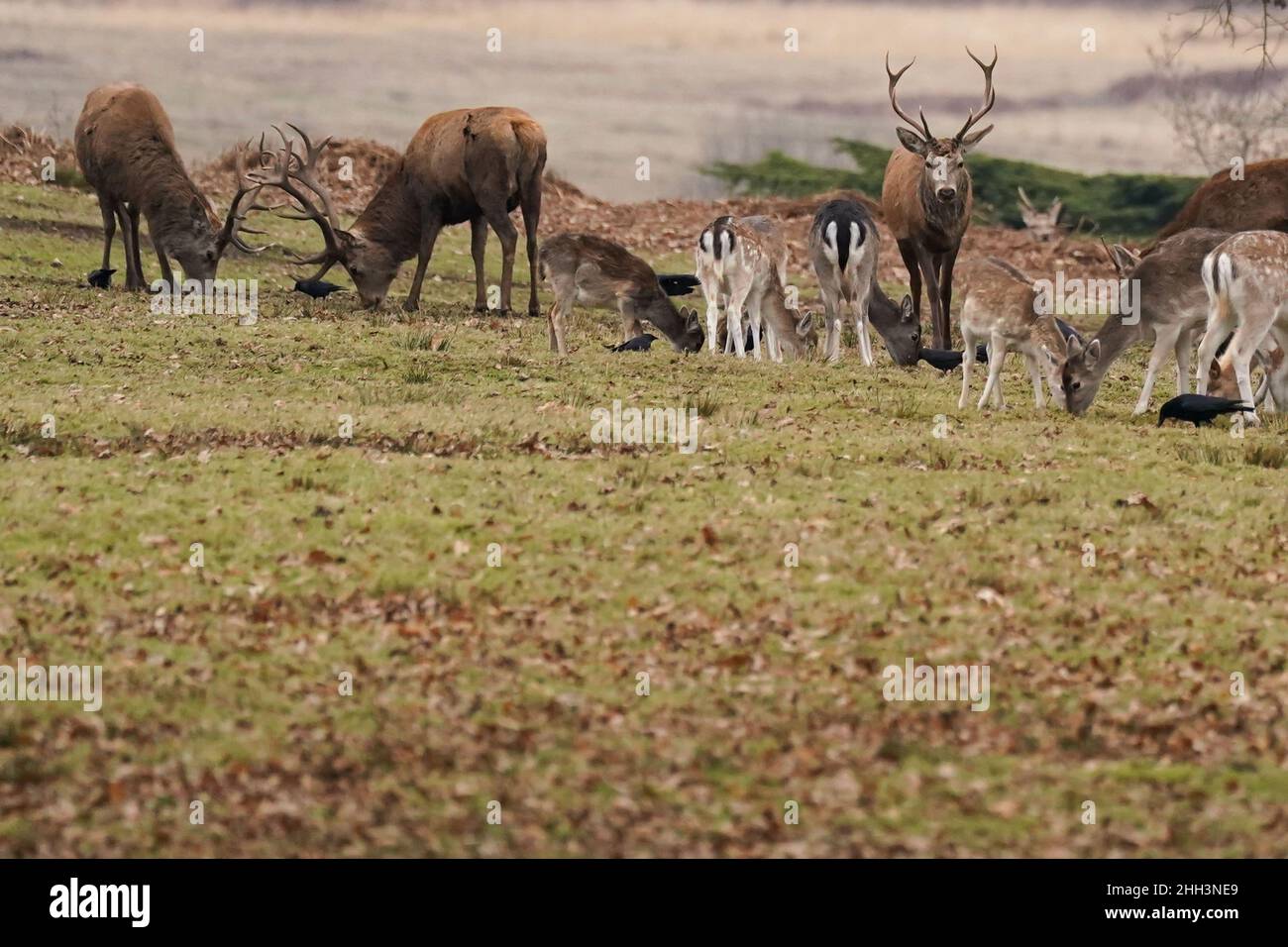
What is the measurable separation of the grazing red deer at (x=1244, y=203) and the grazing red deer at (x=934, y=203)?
3.71 meters

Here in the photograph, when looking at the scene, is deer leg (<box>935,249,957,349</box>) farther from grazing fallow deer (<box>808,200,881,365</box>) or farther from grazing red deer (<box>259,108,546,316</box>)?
grazing red deer (<box>259,108,546,316</box>)

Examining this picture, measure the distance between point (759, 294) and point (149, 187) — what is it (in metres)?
9.50

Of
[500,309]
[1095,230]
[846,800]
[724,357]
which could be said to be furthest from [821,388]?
[1095,230]

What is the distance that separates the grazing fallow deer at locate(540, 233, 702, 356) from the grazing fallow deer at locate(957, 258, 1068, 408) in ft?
16.3

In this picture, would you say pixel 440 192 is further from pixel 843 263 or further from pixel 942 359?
pixel 942 359

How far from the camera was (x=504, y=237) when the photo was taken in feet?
81.5

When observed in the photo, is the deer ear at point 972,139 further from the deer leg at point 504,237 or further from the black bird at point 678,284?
the deer leg at point 504,237

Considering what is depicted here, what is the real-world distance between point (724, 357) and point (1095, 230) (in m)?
30.8

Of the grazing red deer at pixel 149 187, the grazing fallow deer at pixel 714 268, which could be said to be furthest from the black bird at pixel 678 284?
the grazing red deer at pixel 149 187

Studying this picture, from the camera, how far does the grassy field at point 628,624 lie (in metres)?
8.78

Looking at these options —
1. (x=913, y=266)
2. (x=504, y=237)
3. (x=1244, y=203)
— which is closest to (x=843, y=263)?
(x=913, y=266)

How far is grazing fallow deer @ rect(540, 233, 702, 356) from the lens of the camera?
20328 millimetres
